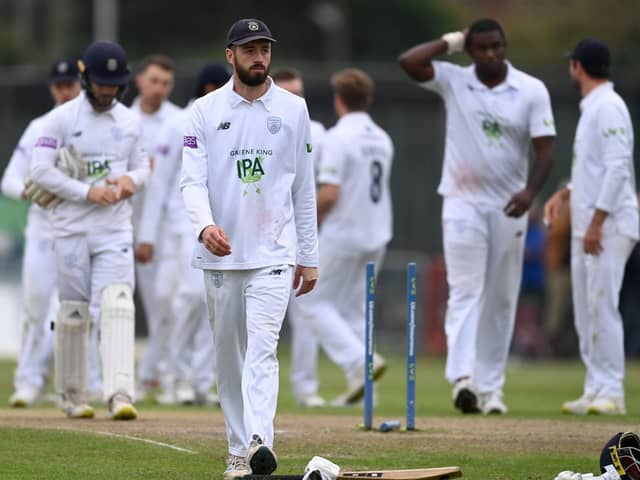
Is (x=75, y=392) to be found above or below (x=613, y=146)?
below

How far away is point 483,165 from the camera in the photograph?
13172 millimetres

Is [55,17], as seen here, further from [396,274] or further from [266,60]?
[266,60]

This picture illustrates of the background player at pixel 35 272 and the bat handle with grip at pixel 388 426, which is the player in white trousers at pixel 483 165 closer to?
the bat handle with grip at pixel 388 426

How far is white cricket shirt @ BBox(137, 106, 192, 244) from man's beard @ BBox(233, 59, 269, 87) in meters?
5.66

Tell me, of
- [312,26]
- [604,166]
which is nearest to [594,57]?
[604,166]

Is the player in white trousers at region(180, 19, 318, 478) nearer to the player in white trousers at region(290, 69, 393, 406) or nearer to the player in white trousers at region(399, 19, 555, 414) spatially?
the player in white trousers at region(399, 19, 555, 414)

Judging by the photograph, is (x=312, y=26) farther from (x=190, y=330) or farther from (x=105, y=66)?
(x=105, y=66)

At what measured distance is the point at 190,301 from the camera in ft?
49.2

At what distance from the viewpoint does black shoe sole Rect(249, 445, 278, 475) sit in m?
8.51

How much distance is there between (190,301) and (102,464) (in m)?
5.54

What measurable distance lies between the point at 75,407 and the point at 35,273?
2834 millimetres

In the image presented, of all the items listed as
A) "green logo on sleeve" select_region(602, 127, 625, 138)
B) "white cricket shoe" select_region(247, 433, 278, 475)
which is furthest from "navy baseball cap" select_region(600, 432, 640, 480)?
"green logo on sleeve" select_region(602, 127, 625, 138)

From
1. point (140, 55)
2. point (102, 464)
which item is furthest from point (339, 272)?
point (140, 55)

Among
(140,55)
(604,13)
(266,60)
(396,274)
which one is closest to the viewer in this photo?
(266,60)
